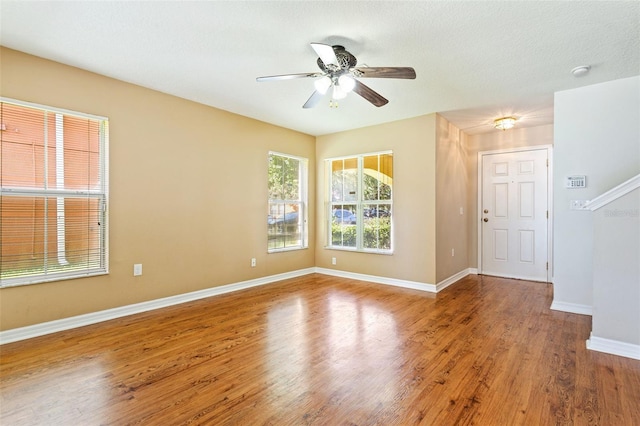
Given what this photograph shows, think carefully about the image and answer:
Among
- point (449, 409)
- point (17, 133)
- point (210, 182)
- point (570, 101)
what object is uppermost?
point (570, 101)

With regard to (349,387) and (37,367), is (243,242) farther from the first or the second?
(349,387)

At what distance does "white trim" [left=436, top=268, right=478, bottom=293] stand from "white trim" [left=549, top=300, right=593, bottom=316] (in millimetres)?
1308

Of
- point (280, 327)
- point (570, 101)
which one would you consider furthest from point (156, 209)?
point (570, 101)

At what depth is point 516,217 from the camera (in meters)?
5.18

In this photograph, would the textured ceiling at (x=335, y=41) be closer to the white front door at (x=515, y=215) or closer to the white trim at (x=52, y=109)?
the white trim at (x=52, y=109)

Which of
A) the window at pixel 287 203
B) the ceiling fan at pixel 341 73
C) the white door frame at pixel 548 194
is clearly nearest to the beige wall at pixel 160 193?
the window at pixel 287 203

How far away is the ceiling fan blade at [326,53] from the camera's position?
7.20ft

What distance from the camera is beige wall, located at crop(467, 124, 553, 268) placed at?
507 cm

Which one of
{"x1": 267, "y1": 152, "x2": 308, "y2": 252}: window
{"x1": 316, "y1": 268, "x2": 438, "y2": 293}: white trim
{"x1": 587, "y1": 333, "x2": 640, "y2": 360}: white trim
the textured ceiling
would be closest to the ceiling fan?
the textured ceiling

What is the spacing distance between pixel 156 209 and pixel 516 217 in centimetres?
550

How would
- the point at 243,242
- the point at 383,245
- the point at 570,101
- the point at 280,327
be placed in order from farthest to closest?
the point at 383,245 < the point at 243,242 < the point at 570,101 < the point at 280,327

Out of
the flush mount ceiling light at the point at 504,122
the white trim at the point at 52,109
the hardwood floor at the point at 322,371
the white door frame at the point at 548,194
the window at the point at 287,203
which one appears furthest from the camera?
the window at the point at 287,203

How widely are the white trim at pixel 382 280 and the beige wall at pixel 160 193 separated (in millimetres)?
1175

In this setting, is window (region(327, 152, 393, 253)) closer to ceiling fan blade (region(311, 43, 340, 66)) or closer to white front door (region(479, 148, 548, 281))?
white front door (region(479, 148, 548, 281))
